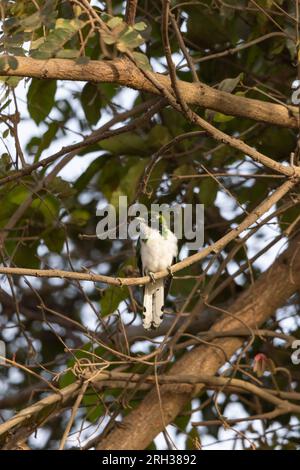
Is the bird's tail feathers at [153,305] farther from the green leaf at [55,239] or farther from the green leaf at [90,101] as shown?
the green leaf at [90,101]

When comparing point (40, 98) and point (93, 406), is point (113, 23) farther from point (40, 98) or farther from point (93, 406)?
point (93, 406)

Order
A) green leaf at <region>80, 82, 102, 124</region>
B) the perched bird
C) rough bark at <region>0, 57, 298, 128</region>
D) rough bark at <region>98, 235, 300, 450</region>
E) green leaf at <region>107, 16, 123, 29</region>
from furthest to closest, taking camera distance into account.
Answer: green leaf at <region>80, 82, 102, 124</region> < the perched bird < rough bark at <region>98, 235, 300, 450</region> < rough bark at <region>0, 57, 298, 128</region> < green leaf at <region>107, 16, 123, 29</region>

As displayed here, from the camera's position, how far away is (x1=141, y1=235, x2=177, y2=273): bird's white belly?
14.5 ft

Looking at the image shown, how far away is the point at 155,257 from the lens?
4441 millimetres

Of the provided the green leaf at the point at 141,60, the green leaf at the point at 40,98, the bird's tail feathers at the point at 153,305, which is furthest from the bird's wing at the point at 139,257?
the green leaf at the point at 141,60

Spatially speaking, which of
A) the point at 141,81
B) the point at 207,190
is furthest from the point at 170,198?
the point at 141,81

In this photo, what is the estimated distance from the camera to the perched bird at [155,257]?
4.31m

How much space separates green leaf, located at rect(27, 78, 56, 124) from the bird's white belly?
0.78 m

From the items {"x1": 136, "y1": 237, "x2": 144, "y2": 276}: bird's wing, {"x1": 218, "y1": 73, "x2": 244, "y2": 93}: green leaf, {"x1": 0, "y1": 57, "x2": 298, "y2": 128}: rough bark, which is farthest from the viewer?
{"x1": 136, "y1": 237, "x2": 144, "y2": 276}: bird's wing

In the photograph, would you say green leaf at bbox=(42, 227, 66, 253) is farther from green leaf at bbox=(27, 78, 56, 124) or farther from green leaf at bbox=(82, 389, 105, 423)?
green leaf at bbox=(82, 389, 105, 423)

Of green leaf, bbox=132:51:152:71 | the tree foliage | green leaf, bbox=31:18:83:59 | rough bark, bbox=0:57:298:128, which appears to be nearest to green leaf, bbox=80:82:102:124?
the tree foliage

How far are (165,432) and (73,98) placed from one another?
2139 mm

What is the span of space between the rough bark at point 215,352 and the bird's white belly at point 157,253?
400 mm
